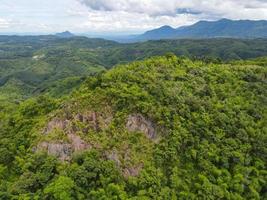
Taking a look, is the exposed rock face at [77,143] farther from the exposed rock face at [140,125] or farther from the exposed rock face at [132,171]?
the exposed rock face at [140,125]

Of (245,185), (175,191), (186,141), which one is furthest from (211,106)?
(175,191)

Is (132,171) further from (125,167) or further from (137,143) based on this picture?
(137,143)

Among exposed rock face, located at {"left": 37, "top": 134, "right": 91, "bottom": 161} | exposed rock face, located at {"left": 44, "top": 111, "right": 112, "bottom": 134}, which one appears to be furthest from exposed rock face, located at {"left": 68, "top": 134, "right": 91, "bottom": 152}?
exposed rock face, located at {"left": 44, "top": 111, "right": 112, "bottom": 134}

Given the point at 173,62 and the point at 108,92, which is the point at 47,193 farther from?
the point at 173,62

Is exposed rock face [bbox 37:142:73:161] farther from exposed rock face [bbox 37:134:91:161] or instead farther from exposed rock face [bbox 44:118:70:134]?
exposed rock face [bbox 44:118:70:134]

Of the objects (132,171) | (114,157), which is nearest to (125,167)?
(132,171)

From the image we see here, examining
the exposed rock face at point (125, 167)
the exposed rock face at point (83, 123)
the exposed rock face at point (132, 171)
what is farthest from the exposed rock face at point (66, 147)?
the exposed rock face at point (132, 171)
